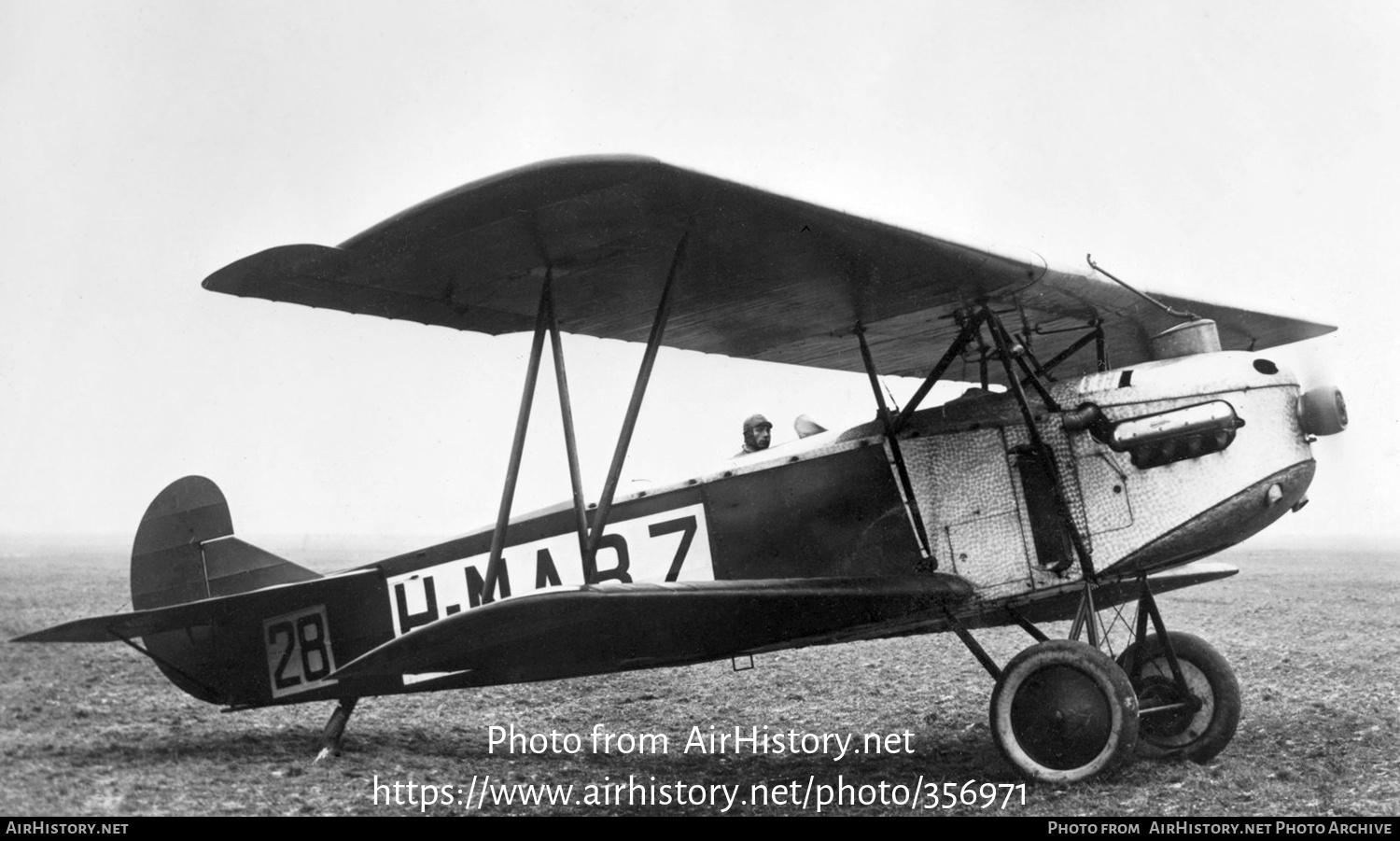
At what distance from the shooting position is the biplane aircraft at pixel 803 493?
15.3 feet

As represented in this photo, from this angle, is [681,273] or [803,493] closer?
[681,273]

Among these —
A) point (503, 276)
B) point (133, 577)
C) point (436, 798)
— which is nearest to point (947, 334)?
point (503, 276)

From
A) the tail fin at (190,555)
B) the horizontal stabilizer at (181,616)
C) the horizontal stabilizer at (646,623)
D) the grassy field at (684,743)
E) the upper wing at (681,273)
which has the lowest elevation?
the grassy field at (684,743)

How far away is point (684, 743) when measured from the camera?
708 centimetres

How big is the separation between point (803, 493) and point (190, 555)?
4.17m

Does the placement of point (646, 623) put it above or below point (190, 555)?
below

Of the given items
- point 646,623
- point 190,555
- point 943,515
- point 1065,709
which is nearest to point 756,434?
point 943,515

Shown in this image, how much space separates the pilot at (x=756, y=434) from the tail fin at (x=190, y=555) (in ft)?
10.2

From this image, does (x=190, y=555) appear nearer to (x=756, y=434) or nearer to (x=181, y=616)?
(x=181, y=616)

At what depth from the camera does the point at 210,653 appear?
6.71 metres

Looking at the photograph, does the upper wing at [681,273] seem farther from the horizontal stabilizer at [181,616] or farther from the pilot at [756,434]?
the horizontal stabilizer at [181,616]

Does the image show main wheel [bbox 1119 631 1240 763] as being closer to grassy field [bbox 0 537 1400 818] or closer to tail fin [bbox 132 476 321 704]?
grassy field [bbox 0 537 1400 818]

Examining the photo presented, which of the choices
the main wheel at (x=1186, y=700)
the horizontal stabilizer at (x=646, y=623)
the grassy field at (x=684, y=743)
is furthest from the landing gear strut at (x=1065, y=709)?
the horizontal stabilizer at (x=646, y=623)

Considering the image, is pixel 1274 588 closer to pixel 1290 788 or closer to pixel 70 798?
pixel 1290 788
